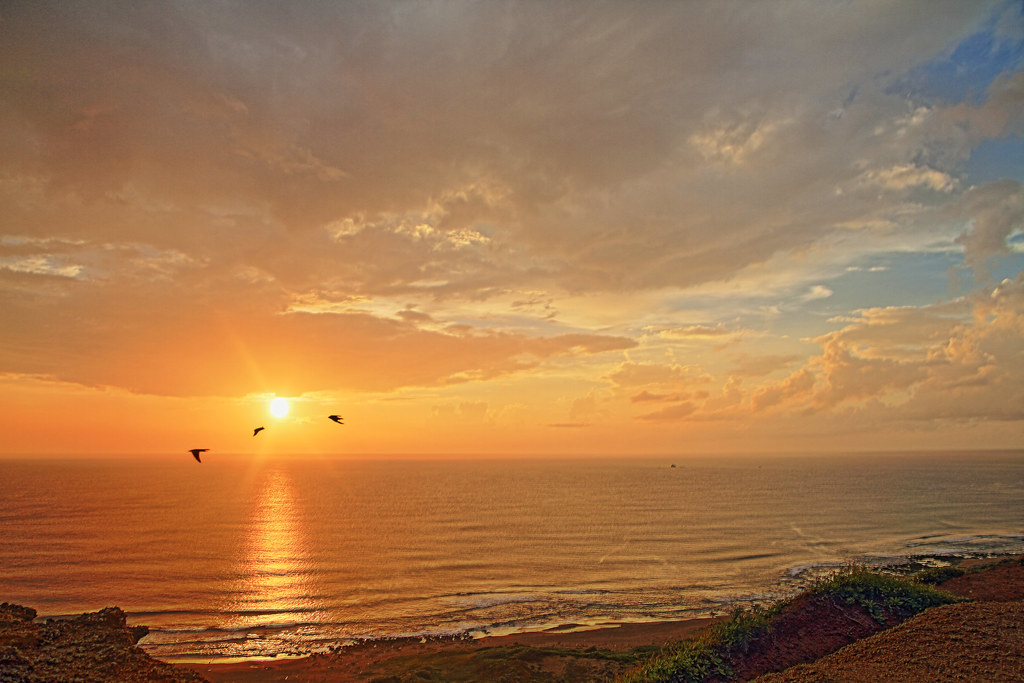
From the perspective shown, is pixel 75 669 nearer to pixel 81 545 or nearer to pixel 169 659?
pixel 169 659

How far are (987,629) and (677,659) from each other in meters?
11.5

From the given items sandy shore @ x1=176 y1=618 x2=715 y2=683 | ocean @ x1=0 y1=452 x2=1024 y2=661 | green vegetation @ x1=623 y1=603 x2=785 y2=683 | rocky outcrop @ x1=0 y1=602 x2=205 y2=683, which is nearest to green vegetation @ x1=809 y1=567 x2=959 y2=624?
green vegetation @ x1=623 y1=603 x2=785 y2=683

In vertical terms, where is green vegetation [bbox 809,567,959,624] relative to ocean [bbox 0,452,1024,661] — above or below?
above

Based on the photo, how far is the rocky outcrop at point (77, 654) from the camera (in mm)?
21016

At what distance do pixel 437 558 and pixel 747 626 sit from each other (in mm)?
39297

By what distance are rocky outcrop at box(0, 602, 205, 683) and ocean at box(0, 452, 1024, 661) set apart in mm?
5422

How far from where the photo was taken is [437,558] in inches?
2191

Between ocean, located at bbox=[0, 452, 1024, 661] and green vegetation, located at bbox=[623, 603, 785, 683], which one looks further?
ocean, located at bbox=[0, 452, 1024, 661]

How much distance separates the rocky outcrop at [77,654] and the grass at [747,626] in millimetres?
20573

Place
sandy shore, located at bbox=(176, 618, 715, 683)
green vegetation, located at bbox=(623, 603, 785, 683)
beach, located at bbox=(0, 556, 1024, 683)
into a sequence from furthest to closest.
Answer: sandy shore, located at bbox=(176, 618, 715, 683)
green vegetation, located at bbox=(623, 603, 785, 683)
beach, located at bbox=(0, 556, 1024, 683)

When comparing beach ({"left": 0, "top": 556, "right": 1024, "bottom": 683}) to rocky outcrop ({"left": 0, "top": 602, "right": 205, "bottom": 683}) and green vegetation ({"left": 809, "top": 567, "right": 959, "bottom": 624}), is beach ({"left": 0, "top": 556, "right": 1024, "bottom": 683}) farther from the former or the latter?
green vegetation ({"left": 809, "top": 567, "right": 959, "bottom": 624})

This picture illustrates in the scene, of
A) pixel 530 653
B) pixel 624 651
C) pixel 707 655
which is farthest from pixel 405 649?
pixel 707 655

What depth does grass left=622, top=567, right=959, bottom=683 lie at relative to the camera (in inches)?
766

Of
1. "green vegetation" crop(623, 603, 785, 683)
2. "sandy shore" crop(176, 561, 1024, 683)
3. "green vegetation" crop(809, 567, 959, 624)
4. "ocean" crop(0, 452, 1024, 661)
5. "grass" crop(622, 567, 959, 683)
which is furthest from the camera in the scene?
"ocean" crop(0, 452, 1024, 661)
